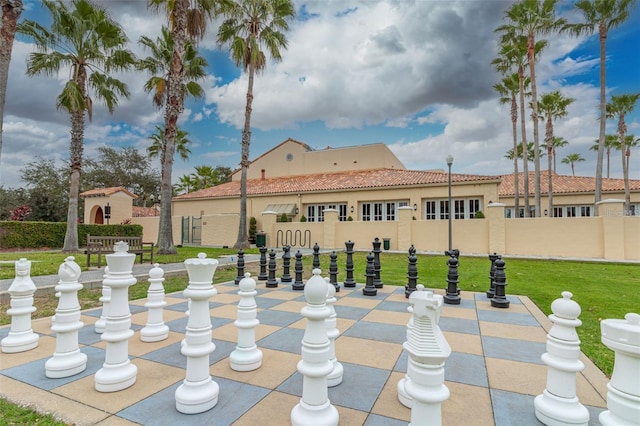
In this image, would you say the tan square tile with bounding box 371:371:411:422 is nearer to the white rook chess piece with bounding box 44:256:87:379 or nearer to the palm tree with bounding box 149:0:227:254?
the white rook chess piece with bounding box 44:256:87:379

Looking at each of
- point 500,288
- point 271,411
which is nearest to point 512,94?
point 500,288

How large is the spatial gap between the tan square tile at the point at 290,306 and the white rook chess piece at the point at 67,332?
101 inches

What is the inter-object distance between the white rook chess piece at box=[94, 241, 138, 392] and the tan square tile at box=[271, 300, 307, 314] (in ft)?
8.20

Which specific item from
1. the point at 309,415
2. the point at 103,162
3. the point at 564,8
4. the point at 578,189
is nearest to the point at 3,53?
the point at 309,415

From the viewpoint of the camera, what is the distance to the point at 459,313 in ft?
15.2

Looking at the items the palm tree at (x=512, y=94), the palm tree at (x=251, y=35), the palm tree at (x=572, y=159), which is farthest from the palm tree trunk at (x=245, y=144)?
the palm tree at (x=572, y=159)

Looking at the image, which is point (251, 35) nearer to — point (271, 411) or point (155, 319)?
point (155, 319)

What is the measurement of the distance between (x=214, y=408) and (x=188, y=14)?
17417 mm

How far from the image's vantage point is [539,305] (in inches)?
209

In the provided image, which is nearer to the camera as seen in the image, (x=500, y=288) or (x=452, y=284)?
(x=500, y=288)

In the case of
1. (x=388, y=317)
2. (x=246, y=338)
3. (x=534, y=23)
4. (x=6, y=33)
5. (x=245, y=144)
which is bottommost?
(x=388, y=317)

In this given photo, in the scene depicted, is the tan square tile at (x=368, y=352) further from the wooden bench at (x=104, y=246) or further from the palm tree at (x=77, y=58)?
the palm tree at (x=77, y=58)

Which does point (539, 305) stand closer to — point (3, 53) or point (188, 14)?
point (3, 53)

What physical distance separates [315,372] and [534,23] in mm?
24328
